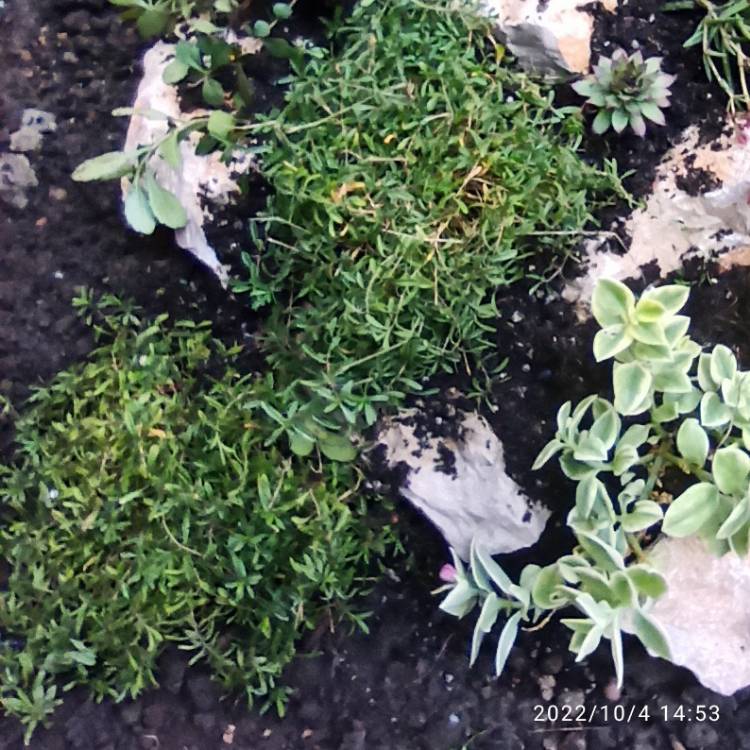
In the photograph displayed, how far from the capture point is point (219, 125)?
130 cm

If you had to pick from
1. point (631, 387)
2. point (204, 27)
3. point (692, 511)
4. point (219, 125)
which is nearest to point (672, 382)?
point (631, 387)

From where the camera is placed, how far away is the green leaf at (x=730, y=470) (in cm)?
112

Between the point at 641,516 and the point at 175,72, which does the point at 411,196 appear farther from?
the point at 641,516

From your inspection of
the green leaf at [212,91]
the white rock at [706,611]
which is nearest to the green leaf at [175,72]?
the green leaf at [212,91]

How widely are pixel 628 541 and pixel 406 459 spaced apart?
351 mm

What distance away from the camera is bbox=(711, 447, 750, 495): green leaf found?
1.12 m

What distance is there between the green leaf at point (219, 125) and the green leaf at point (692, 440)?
81cm

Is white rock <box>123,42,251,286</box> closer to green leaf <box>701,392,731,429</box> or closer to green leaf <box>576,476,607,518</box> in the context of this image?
green leaf <box>576,476,607,518</box>

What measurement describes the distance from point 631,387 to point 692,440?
4.6 inches

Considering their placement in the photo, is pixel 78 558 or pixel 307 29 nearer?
pixel 78 558

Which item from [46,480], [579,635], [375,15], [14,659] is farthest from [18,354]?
[579,635]

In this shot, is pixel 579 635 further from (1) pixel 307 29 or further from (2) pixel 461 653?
(1) pixel 307 29

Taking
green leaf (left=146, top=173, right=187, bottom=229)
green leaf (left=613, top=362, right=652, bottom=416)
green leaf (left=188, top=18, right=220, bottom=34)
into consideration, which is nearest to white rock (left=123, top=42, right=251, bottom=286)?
green leaf (left=146, top=173, right=187, bottom=229)

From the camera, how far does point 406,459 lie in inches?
51.4
